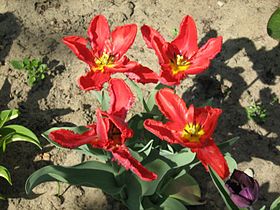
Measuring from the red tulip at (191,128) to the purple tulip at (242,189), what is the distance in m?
0.06

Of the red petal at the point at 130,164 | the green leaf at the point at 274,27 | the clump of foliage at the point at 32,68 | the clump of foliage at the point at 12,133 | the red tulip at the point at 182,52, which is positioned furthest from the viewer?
→ the clump of foliage at the point at 32,68

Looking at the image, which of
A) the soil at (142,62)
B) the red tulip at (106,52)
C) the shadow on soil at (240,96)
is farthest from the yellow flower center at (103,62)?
the shadow on soil at (240,96)

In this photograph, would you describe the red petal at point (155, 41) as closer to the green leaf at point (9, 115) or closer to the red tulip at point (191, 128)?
the red tulip at point (191, 128)

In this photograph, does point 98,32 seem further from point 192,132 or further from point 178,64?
point 192,132

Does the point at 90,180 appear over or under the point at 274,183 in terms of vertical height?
under

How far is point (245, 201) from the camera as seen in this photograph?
141 cm

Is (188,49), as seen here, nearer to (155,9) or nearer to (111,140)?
(111,140)

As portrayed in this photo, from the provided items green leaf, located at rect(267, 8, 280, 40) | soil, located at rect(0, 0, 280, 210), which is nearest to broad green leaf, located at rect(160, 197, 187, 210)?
soil, located at rect(0, 0, 280, 210)

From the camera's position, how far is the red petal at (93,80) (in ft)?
4.91

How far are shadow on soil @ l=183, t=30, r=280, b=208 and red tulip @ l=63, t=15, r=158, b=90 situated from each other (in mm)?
781

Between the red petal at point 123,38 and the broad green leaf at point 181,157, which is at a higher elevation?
the red petal at point 123,38

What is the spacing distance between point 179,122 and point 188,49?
11.0 inches

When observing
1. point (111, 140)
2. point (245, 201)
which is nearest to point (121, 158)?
point (111, 140)

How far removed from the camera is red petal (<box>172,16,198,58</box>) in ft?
5.45
